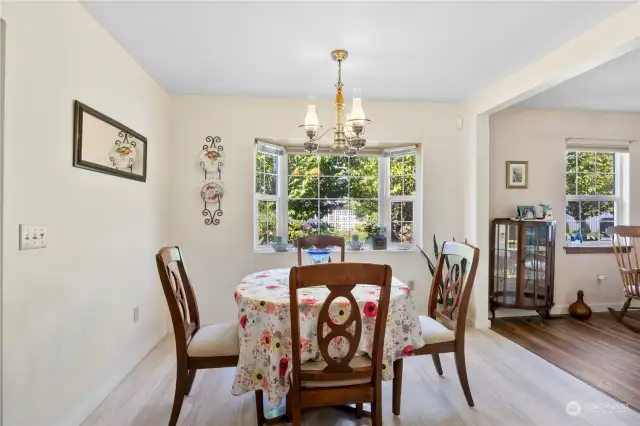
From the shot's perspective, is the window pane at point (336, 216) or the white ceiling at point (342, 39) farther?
the window pane at point (336, 216)

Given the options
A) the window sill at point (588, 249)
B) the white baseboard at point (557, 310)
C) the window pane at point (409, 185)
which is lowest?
the white baseboard at point (557, 310)

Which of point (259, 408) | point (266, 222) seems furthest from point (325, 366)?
point (266, 222)

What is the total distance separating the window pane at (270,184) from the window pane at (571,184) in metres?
3.36

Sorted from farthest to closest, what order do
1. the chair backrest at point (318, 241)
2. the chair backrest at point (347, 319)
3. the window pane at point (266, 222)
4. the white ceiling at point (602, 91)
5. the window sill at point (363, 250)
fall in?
the window pane at point (266, 222), the window sill at point (363, 250), the chair backrest at point (318, 241), the white ceiling at point (602, 91), the chair backrest at point (347, 319)

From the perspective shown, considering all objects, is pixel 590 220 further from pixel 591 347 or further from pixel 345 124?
pixel 345 124

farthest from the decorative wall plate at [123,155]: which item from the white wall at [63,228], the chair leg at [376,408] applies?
the chair leg at [376,408]

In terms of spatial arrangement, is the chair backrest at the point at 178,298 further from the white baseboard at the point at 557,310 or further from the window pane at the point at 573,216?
the window pane at the point at 573,216

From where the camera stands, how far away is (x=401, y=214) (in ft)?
12.8

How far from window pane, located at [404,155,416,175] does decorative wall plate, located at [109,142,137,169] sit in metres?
2.62

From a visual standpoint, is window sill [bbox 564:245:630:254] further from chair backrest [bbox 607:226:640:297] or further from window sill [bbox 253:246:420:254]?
window sill [bbox 253:246:420:254]

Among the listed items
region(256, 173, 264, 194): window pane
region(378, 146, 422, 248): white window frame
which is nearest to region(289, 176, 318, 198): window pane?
region(256, 173, 264, 194): window pane

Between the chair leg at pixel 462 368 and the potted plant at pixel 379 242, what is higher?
the potted plant at pixel 379 242

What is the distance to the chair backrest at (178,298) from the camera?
70.9 inches

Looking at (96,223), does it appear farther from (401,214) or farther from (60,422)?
(401,214)
